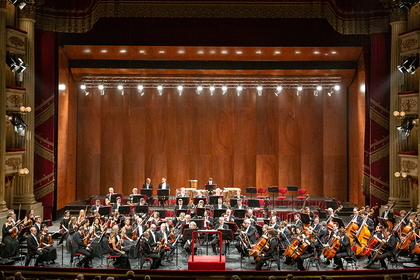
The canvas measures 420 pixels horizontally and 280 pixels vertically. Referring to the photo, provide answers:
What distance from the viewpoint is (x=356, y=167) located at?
57.0 ft

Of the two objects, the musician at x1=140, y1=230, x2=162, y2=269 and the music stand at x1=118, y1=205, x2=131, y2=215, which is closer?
the musician at x1=140, y1=230, x2=162, y2=269

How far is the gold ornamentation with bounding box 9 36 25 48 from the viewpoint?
13.0 m

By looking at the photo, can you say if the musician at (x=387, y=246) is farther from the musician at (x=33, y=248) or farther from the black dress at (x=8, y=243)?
the black dress at (x=8, y=243)

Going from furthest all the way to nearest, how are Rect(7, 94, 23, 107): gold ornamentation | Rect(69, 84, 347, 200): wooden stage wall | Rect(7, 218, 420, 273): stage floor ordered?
Rect(69, 84, 347, 200): wooden stage wall
Rect(7, 94, 23, 107): gold ornamentation
Rect(7, 218, 420, 273): stage floor

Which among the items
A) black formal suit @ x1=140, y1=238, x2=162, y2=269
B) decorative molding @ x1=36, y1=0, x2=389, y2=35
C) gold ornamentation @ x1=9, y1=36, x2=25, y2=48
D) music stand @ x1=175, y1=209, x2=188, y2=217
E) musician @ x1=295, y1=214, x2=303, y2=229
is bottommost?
black formal suit @ x1=140, y1=238, x2=162, y2=269

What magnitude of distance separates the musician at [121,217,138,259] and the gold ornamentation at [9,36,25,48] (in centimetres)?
673

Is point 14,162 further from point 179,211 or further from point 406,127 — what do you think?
point 406,127

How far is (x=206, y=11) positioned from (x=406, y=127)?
783cm

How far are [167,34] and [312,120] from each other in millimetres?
7426

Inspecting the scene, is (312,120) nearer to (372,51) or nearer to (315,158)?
(315,158)

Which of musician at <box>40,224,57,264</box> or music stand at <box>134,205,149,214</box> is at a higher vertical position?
music stand at <box>134,205,149,214</box>

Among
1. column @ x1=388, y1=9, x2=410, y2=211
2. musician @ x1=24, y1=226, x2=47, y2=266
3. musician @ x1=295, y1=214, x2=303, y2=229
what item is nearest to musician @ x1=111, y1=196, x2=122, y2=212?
musician @ x1=24, y1=226, x2=47, y2=266

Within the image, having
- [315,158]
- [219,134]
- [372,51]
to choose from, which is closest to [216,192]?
[219,134]

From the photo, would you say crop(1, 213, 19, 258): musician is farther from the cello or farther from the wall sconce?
the cello
